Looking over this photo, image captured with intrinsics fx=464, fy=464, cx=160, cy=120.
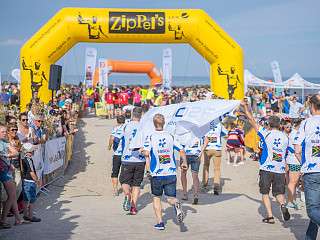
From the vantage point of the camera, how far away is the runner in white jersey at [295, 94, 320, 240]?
533 centimetres

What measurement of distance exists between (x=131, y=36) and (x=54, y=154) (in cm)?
645

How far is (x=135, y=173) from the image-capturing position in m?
8.17

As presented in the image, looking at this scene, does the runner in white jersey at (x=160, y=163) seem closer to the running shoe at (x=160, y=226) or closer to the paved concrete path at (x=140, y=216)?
the running shoe at (x=160, y=226)

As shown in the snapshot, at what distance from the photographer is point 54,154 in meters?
10.5

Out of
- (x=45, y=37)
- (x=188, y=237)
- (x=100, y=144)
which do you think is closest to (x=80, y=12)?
(x=45, y=37)

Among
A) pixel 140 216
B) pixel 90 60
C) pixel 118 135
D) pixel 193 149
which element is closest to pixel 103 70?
pixel 90 60

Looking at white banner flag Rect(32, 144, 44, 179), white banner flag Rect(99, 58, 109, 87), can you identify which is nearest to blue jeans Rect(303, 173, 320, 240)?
white banner flag Rect(32, 144, 44, 179)

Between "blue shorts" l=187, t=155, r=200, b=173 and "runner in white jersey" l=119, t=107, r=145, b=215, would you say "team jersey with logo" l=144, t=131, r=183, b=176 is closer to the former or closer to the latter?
"runner in white jersey" l=119, t=107, r=145, b=215

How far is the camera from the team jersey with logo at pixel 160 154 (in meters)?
6.82

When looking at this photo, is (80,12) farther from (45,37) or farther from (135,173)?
(135,173)

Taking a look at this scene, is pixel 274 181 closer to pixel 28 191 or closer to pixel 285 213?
pixel 285 213

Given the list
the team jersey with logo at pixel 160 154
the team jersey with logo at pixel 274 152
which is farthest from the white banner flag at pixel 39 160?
the team jersey with logo at pixel 274 152

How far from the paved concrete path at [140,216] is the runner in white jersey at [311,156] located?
1.19 m

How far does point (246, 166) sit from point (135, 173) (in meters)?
5.67
